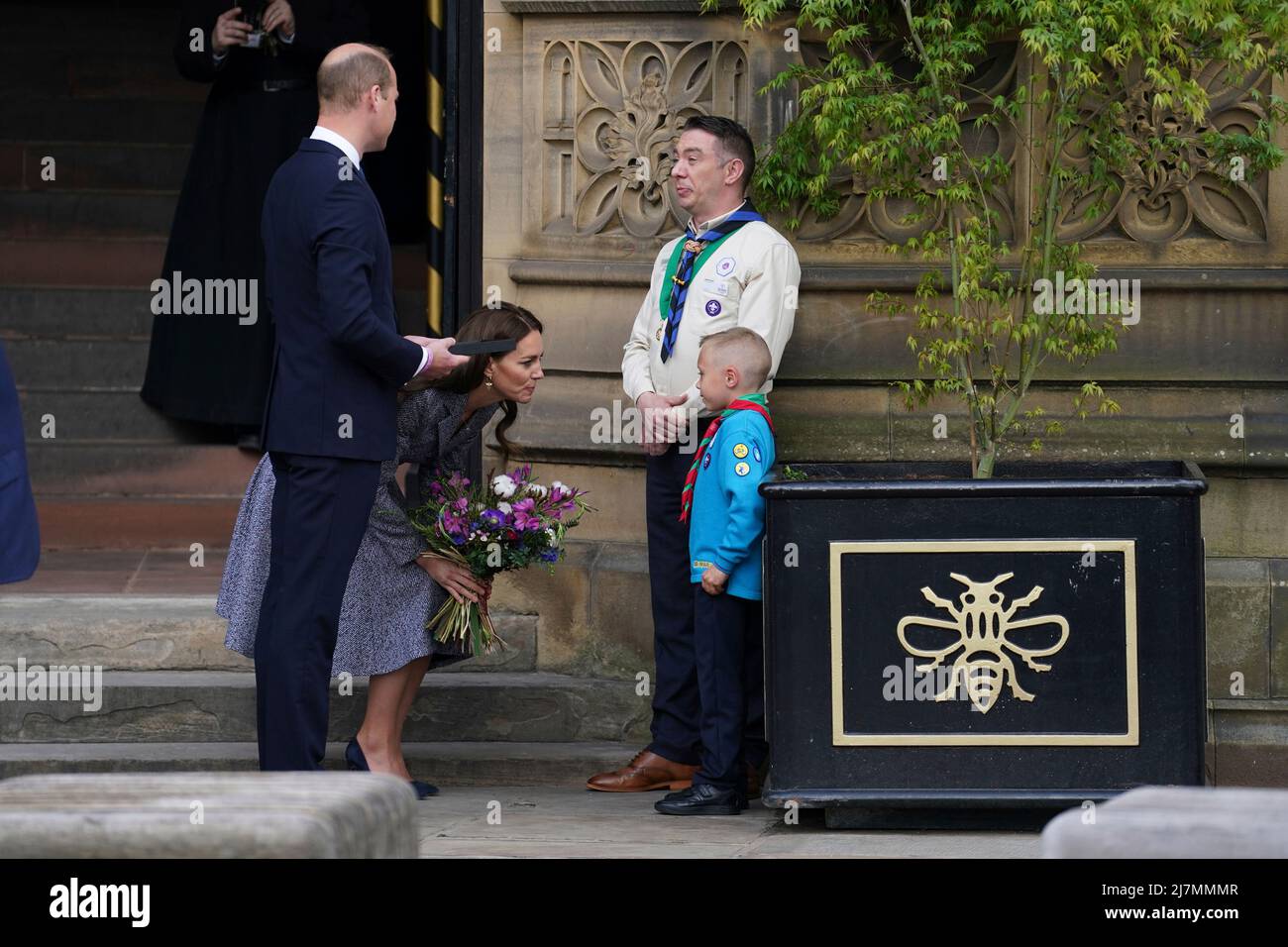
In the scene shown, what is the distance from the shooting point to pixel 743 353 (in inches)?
243

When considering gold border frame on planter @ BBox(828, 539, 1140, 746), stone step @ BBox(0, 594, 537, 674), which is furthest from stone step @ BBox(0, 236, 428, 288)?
gold border frame on planter @ BBox(828, 539, 1140, 746)

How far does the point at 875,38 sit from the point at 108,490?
4006mm

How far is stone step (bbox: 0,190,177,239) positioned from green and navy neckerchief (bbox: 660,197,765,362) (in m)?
4.94

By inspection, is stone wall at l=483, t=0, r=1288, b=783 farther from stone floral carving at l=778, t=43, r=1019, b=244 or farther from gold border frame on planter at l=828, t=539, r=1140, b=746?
gold border frame on planter at l=828, t=539, r=1140, b=746

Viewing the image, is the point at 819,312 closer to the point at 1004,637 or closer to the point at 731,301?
the point at 731,301

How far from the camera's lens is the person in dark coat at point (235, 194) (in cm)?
907

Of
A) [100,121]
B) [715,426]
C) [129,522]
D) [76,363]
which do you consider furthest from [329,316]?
[100,121]

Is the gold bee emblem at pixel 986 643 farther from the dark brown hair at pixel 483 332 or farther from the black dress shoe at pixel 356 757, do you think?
the black dress shoe at pixel 356 757

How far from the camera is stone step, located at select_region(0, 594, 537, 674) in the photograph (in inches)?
287

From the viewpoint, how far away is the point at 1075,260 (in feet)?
20.9

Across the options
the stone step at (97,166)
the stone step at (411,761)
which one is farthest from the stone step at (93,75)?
the stone step at (411,761)

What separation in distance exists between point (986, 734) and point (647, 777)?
1.29m

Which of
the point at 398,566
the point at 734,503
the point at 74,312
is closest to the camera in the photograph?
the point at 734,503
